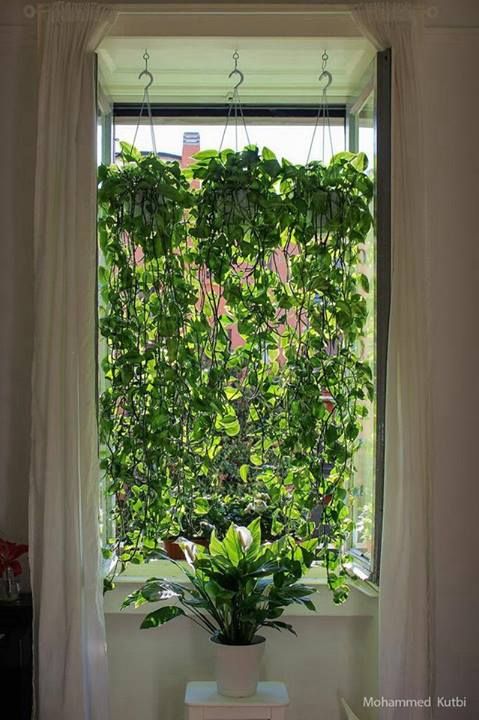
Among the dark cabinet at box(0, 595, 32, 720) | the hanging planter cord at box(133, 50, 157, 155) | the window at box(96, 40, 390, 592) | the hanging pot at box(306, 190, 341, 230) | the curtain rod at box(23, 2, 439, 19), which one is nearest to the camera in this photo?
the dark cabinet at box(0, 595, 32, 720)

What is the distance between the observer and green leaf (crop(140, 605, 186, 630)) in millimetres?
2611

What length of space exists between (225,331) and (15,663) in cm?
125

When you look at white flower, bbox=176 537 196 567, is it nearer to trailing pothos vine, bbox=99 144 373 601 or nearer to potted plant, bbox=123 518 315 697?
potted plant, bbox=123 518 315 697

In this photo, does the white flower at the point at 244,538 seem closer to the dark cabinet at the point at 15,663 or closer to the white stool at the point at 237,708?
the white stool at the point at 237,708

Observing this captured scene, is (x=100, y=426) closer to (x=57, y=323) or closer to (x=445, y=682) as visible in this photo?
(x=57, y=323)

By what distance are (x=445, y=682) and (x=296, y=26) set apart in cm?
216

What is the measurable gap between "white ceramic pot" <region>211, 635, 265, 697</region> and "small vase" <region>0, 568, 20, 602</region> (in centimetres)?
65

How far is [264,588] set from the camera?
266 cm

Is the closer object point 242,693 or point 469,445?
point 242,693

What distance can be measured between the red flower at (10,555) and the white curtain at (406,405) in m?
1.11

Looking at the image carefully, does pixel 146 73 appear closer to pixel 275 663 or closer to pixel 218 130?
pixel 218 130

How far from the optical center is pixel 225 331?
2.98m

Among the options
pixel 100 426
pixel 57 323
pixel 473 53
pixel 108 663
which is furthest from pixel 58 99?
pixel 108 663

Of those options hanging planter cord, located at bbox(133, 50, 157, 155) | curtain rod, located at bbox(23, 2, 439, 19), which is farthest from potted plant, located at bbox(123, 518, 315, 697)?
curtain rod, located at bbox(23, 2, 439, 19)
